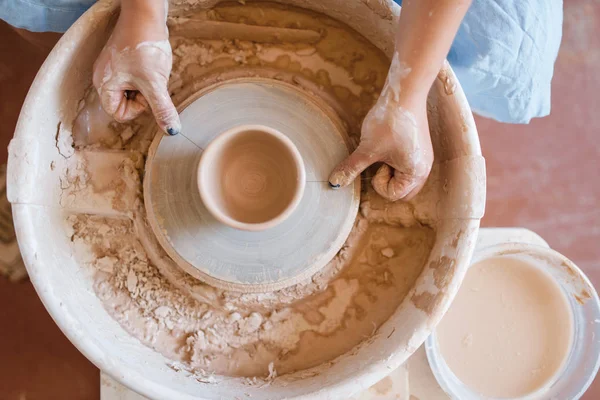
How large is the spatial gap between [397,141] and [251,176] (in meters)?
0.36

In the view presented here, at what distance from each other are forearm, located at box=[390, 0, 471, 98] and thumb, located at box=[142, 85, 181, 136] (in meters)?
0.53

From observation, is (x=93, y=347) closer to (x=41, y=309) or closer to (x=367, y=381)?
(x=367, y=381)

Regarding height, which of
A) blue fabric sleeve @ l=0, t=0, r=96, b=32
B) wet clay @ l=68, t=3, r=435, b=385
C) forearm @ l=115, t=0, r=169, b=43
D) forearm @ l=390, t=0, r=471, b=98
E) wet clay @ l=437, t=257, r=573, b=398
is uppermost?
forearm @ l=390, t=0, r=471, b=98

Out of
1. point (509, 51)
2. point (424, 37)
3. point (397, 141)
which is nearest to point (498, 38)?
point (509, 51)

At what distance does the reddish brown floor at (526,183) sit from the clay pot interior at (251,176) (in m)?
0.93

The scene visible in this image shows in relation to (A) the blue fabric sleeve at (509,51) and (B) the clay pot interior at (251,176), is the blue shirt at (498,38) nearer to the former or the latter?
(A) the blue fabric sleeve at (509,51)

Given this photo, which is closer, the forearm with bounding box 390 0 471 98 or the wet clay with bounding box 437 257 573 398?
the forearm with bounding box 390 0 471 98

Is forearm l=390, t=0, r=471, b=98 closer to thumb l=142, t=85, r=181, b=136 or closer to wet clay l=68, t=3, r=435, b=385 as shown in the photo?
wet clay l=68, t=3, r=435, b=385

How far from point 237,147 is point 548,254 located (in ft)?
3.18

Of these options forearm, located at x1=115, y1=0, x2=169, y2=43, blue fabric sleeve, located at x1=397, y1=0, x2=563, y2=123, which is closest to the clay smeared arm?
blue fabric sleeve, located at x1=397, y1=0, x2=563, y2=123

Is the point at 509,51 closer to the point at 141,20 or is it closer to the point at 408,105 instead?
the point at 408,105

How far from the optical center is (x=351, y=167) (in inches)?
43.8

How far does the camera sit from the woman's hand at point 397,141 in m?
1.04

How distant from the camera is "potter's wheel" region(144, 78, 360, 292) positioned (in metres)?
1.11
